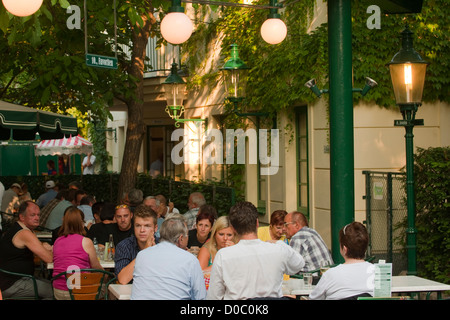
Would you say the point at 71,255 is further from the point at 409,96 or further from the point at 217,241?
the point at 409,96

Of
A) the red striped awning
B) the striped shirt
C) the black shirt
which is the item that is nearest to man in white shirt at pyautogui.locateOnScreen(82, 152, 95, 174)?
the red striped awning

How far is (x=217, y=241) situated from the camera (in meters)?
8.03

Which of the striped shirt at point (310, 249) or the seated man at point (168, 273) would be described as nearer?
the seated man at point (168, 273)

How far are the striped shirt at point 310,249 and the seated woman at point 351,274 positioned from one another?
2.55 m

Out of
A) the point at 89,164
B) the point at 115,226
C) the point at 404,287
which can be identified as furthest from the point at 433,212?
the point at 89,164

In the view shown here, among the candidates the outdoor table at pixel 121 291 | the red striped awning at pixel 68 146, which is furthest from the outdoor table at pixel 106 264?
the red striped awning at pixel 68 146

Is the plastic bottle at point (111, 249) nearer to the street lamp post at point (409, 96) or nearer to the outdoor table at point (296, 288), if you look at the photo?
the outdoor table at point (296, 288)

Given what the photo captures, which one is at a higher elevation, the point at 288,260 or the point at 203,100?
the point at 203,100

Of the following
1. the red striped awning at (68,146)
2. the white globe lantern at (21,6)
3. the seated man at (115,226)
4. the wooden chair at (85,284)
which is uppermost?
the white globe lantern at (21,6)

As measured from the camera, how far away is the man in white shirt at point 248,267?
565 centimetres

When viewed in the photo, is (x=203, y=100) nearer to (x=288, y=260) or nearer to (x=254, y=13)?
A: (x=254, y=13)
